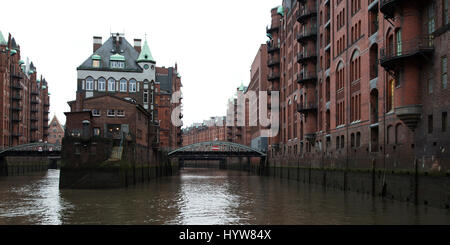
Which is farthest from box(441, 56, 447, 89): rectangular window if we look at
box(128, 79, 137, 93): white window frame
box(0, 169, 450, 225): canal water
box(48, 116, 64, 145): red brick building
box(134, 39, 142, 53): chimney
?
box(48, 116, 64, 145): red brick building

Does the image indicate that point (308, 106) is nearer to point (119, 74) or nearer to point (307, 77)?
point (307, 77)

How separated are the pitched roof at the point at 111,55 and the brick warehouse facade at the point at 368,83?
83.1 feet

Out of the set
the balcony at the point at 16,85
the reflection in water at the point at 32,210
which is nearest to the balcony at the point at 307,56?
the reflection in water at the point at 32,210

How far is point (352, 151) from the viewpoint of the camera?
4306 cm

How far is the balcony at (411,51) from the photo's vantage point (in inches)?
1141

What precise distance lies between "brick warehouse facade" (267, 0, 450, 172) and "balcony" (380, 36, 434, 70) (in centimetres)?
6

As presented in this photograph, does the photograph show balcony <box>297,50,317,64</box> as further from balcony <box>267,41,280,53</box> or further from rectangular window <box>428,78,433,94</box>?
rectangular window <box>428,78,433,94</box>

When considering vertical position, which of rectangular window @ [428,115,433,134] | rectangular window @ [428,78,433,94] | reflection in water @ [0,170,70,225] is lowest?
reflection in water @ [0,170,70,225]

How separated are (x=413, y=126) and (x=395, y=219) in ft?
34.3

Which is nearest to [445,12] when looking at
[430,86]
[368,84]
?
[430,86]

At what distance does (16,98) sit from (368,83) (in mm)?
73453

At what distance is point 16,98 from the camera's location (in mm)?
93438

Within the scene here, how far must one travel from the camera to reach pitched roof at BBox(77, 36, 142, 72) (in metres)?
77.7
